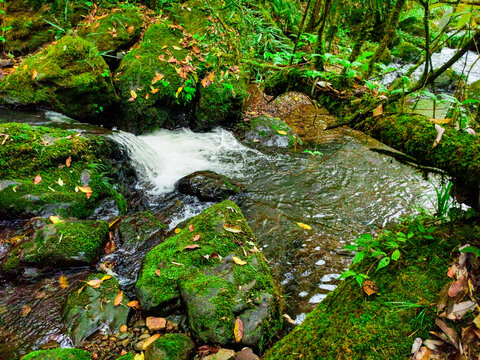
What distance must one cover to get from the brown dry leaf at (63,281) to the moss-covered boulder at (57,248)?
0.16 meters

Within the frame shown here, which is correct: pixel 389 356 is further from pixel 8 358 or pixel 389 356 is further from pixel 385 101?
pixel 8 358

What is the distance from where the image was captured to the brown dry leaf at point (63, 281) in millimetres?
3354

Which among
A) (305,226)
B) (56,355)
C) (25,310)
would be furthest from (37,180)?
(305,226)

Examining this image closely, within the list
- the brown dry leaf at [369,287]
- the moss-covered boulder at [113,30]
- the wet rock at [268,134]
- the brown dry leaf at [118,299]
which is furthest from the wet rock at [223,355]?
the moss-covered boulder at [113,30]

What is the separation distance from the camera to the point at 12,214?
404 cm

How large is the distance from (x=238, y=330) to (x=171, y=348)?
61cm

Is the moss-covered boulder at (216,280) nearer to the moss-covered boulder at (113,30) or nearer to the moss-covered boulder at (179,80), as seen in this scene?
the moss-covered boulder at (179,80)

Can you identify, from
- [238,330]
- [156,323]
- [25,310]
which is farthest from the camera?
[25,310]

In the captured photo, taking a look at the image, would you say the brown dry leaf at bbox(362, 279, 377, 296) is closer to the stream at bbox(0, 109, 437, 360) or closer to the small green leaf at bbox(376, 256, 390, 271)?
the small green leaf at bbox(376, 256, 390, 271)

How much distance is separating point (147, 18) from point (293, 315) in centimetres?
852

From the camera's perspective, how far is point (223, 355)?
2.36 m

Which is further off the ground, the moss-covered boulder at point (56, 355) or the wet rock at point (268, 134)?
the wet rock at point (268, 134)

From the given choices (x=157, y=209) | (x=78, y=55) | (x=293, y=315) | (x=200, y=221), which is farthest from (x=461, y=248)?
(x=78, y=55)

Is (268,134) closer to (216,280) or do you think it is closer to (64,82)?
(64,82)
